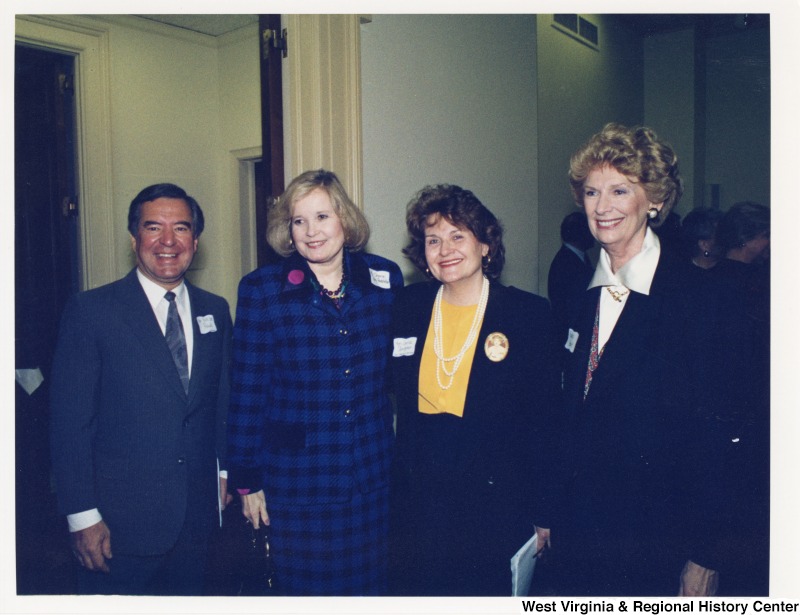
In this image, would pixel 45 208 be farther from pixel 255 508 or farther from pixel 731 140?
pixel 731 140

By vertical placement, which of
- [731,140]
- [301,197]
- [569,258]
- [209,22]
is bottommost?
[569,258]

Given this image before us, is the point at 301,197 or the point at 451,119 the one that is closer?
the point at 301,197

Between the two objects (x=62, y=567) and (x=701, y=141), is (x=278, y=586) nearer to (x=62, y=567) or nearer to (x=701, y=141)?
(x=62, y=567)

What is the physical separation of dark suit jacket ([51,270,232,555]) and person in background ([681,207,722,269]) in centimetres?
227

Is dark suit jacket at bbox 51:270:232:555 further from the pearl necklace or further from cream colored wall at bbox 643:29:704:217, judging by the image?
cream colored wall at bbox 643:29:704:217

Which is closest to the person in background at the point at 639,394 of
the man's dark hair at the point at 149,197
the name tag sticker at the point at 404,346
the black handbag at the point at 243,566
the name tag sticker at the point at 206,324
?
the name tag sticker at the point at 404,346

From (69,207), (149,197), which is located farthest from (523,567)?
(69,207)

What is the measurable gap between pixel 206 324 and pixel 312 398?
458 millimetres

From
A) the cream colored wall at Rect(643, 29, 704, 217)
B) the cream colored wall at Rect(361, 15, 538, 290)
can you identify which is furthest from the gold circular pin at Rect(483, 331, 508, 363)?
the cream colored wall at Rect(643, 29, 704, 217)

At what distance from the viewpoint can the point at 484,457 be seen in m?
1.72

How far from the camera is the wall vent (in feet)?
15.1

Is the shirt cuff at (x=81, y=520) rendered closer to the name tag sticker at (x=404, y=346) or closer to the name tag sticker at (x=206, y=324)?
the name tag sticker at (x=206, y=324)

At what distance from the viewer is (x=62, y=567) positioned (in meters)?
1.82

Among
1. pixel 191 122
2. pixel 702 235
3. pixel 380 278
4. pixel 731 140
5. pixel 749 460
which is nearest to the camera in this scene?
pixel 749 460
